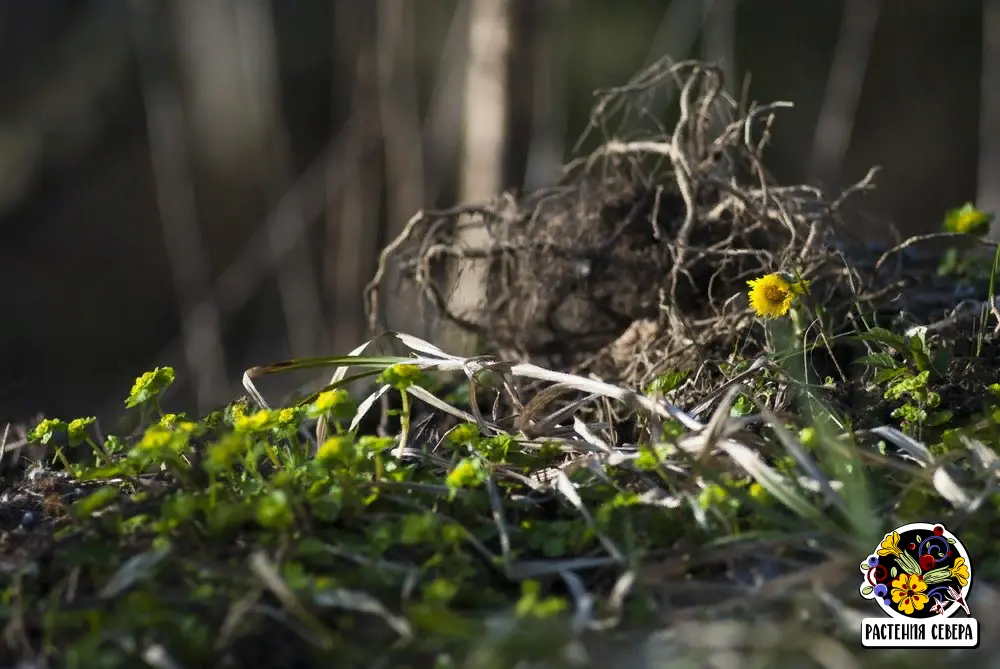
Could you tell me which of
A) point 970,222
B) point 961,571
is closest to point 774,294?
point 961,571

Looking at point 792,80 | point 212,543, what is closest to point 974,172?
point 792,80

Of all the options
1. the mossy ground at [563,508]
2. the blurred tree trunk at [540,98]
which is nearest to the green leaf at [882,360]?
the mossy ground at [563,508]

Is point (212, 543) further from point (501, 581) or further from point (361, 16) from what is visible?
point (361, 16)

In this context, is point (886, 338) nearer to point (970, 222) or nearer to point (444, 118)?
point (970, 222)

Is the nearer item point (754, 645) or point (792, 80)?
point (754, 645)

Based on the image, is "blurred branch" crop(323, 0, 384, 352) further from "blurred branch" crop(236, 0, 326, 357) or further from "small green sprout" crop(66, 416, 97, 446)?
"small green sprout" crop(66, 416, 97, 446)

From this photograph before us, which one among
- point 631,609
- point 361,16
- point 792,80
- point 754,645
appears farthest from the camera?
point 792,80

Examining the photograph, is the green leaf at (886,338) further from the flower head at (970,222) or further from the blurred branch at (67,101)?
the blurred branch at (67,101)
